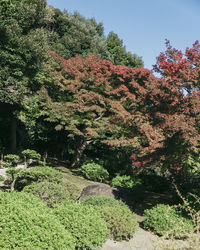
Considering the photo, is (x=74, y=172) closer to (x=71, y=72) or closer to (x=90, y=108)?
(x=90, y=108)

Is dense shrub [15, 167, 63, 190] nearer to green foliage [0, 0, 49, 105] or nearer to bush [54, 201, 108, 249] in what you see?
bush [54, 201, 108, 249]

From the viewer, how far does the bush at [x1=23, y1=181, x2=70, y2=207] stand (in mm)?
7270

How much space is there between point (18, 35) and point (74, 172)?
9.51 metres

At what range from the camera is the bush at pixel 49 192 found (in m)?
7.27

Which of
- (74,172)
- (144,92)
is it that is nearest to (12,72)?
(74,172)

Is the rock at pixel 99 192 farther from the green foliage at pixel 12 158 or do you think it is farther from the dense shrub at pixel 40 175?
the green foliage at pixel 12 158

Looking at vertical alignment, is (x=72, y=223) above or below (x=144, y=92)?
below

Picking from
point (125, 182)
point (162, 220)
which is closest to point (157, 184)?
point (125, 182)

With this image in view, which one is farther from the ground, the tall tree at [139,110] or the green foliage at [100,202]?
the tall tree at [139,110]

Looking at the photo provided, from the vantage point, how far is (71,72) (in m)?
15.8

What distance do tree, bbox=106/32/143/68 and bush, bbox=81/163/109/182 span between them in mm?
15437

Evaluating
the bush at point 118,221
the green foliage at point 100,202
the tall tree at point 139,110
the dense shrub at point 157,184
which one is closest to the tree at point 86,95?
the tall tree at point 139,110

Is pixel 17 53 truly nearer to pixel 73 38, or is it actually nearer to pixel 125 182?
pixel 73 38

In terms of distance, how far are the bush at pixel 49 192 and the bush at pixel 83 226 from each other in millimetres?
1647
